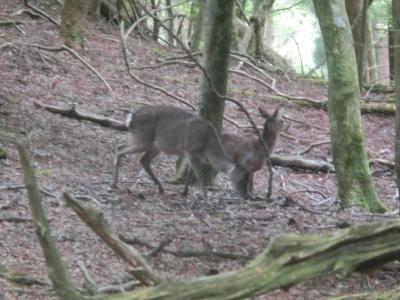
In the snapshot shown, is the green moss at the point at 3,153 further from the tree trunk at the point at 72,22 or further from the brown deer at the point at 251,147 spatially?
the tree trunk at the point at 72,22

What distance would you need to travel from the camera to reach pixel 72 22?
531 inches

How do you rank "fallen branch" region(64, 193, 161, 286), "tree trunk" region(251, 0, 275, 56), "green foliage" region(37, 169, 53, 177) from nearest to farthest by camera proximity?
"fallen branch" region(64, 193, 161, 286) → "green foliage" region(37, 169, 53, 177) → "tree trunk" region(251, 0, 275, 56)

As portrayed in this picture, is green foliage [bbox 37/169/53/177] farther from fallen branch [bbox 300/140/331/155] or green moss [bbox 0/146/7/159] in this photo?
fallen branch [bbox 300/140/331/155]

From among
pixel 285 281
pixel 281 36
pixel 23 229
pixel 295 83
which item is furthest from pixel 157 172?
pixel 281 36

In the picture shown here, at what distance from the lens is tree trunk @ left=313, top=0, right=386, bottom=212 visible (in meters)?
8.66

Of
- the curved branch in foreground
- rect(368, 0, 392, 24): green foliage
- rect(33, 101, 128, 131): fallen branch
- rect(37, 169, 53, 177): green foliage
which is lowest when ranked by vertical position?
the curved branch in foreground

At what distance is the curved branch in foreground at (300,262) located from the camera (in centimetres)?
414

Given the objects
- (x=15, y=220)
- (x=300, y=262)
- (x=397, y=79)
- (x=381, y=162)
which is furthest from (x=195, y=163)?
(x=300, y=262)

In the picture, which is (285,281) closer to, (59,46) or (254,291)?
(254,291)

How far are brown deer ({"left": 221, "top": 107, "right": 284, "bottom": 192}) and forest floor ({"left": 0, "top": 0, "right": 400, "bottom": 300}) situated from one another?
1.34ft

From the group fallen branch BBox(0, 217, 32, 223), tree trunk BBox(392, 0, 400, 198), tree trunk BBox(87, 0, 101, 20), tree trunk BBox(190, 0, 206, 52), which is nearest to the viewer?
tree trunk BBox(392, 0, 400, 198)

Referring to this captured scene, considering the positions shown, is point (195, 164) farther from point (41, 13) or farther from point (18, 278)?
point (41, 13)

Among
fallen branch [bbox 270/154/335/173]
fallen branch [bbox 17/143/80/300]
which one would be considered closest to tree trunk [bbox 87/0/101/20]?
fallen branch [bbox 270/154/335/173]

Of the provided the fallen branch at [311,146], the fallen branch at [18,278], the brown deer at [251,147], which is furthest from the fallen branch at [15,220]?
the fallen branch at [311,146]
